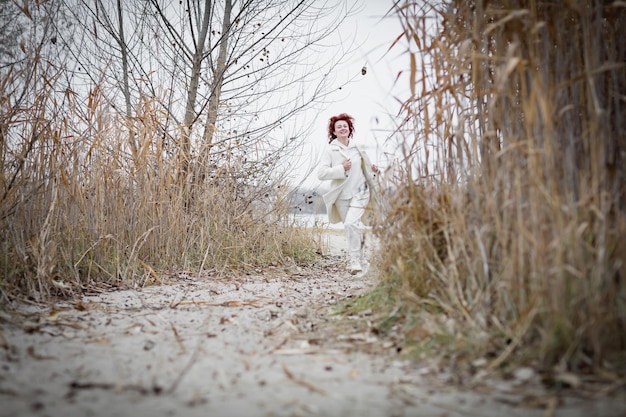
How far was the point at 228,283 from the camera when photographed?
3.79 meters

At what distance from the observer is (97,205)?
3455 mm

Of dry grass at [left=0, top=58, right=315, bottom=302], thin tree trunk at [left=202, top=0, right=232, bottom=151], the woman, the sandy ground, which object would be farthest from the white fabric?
the sandy ground

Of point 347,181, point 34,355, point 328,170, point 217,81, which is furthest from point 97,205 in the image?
point 347,181

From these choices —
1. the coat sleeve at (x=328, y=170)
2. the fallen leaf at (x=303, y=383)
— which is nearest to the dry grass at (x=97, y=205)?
the coat sleeve at (x=328, y=170)

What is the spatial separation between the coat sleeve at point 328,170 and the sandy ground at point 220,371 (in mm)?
2304

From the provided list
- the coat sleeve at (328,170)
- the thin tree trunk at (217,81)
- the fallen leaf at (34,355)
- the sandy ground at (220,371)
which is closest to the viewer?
the sandy ground at (220,371)

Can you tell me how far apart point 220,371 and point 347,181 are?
352 centimetres

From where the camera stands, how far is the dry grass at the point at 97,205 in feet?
9.50

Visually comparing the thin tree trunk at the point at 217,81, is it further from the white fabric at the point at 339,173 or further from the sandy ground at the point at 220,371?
the sandy ground at the point at 220,371

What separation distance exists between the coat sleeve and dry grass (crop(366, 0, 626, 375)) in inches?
93.6

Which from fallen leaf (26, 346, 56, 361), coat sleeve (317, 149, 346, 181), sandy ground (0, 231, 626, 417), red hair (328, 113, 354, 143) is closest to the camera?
sandy ground (0, 231, 626, 417)

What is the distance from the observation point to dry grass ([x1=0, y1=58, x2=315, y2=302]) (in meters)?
2.89

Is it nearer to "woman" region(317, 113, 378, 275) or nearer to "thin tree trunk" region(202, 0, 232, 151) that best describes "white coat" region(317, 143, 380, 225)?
"woman" region(317, 113, 378, 275)

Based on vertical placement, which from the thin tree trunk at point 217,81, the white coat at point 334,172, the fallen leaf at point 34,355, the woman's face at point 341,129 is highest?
the thin tree trunk at point 217,81
